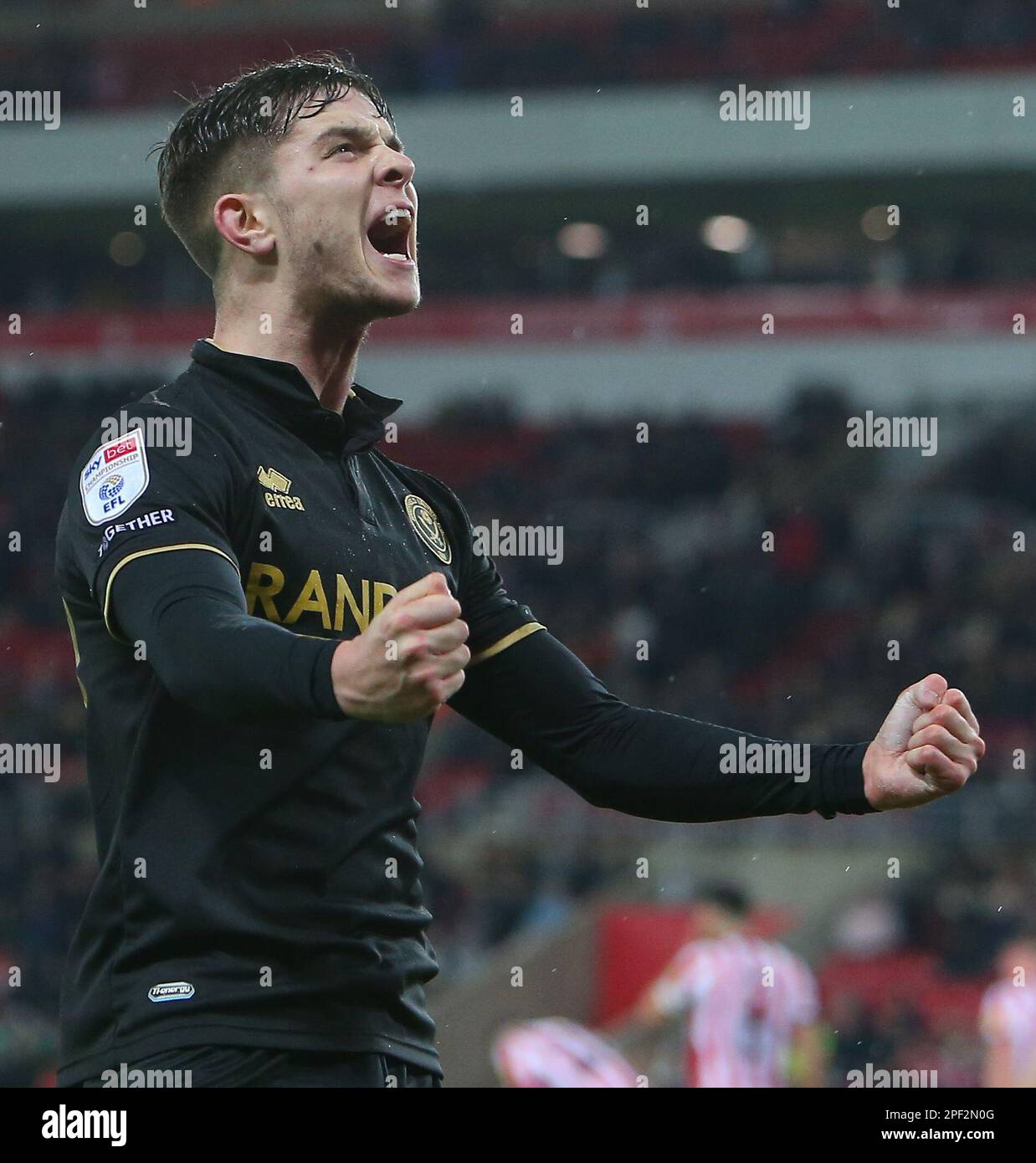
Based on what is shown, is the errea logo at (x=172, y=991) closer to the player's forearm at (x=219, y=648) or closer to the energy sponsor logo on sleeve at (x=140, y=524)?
the player's forearm at (x=219, y=648)

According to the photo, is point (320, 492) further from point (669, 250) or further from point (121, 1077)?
point (669, 250)

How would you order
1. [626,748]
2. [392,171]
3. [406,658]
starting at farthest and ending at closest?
[626,748], [392,171], [406,658]

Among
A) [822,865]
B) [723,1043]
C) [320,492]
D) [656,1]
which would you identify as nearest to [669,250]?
[656,1]

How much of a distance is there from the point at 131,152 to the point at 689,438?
6680 millimetres

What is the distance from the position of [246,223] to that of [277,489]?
0.48m

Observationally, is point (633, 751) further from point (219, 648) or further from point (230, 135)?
point (230, 135)

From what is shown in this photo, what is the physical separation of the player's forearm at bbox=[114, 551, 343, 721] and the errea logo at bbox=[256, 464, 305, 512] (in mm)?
273

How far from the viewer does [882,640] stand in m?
14.1

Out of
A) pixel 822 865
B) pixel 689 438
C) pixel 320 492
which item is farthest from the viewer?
pixel 689 438

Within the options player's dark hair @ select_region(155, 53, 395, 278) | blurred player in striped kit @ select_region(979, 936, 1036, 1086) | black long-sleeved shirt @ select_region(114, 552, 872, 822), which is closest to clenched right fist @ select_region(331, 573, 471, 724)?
black long-sleeved shirt @ select_region(114, 552, 872, 822)

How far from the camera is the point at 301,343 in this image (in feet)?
8.64

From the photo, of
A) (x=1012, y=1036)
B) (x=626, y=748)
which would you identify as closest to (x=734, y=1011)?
(x=1012, y=1036)
